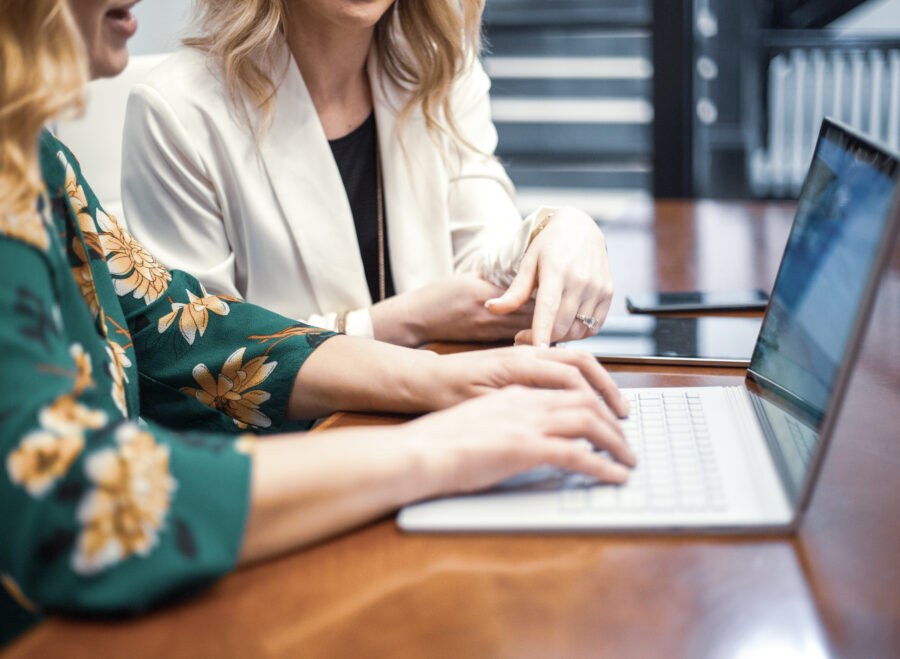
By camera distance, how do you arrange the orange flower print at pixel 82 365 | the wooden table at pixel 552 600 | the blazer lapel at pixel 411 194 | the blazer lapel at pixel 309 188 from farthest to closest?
the blazer lapel at pixel 411 194, the blazer lapel at pixel 309 188, the orange flower print at pixel 82 365, the wooden table at pixel 552 600

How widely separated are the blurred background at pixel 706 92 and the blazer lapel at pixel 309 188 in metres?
2.15

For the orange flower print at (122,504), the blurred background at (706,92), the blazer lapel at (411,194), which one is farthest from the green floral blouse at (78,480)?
the blurred background at (706,92)

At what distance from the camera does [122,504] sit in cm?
48

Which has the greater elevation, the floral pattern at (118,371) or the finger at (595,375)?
the floral pattern at (118,371)

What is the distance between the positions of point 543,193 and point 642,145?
0.47m

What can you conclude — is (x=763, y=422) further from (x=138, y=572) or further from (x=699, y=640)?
(x=138, y=572)

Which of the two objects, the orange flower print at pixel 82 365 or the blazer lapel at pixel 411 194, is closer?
the orange flower print at pixel 82 365

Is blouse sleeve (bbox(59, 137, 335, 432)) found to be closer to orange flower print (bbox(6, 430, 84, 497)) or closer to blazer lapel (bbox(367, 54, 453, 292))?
orange flower print (bbox(6, 430, 84, 497))

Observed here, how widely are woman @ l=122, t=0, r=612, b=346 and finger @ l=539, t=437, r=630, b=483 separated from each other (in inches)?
12.6

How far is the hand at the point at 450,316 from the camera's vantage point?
102cm

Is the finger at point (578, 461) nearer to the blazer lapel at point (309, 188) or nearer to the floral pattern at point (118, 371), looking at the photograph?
the floral pattern at point (118, 371)

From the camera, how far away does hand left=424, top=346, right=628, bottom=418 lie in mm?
689

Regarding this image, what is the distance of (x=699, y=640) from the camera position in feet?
1.50

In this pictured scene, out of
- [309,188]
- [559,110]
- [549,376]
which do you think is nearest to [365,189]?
[309,188]
